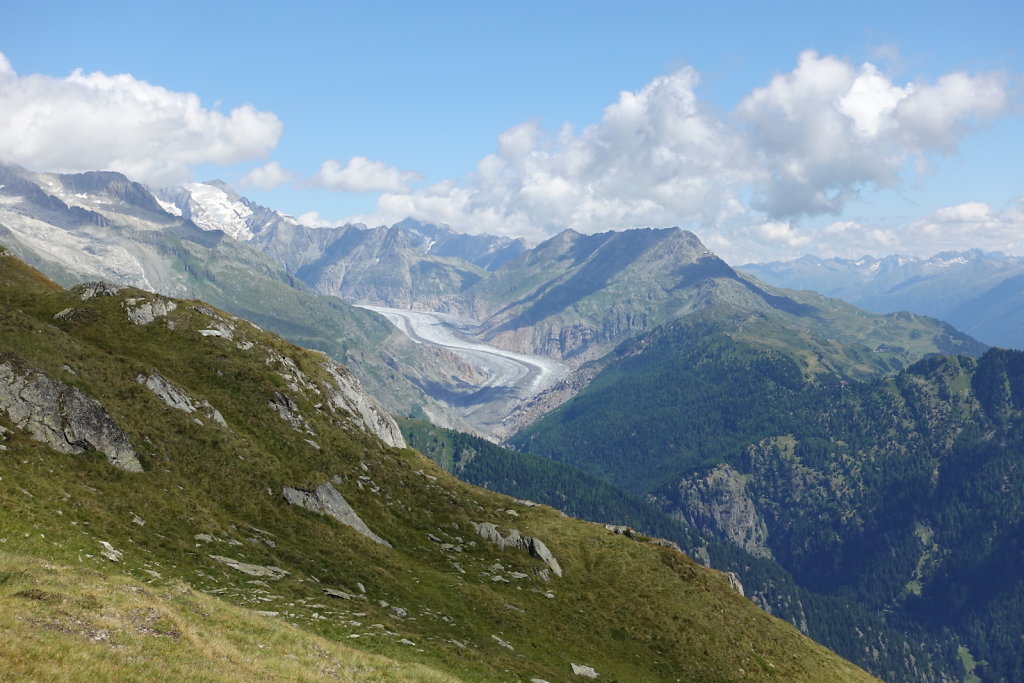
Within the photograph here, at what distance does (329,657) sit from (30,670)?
54.9 feet

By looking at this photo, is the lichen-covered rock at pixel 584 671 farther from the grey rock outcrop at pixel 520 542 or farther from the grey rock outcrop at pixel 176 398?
the grey rock outcrop at pixel 176 398

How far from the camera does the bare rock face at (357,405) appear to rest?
354ft

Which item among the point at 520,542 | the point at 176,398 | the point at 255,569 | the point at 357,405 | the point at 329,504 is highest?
the point at 176,398

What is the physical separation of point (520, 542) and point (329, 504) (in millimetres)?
26451

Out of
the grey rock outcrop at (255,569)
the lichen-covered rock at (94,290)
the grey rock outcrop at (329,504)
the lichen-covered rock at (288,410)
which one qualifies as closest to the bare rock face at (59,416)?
the grey rock outcrop at (255,569)

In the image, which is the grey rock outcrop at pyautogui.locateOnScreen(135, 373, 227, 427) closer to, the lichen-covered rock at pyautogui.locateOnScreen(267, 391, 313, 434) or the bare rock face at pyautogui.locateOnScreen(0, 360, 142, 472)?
the lichen-covered rock at pyautogui.locateOnScreen(267, 391, 313, 434)

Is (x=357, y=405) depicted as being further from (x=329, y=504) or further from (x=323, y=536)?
(x=323, y=536)

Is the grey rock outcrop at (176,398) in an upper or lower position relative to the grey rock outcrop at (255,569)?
upper

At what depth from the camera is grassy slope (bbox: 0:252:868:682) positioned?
167 feet

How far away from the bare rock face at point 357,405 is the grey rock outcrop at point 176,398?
80.2ft

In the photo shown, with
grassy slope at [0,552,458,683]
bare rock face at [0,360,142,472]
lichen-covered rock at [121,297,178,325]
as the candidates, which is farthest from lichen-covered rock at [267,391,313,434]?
grassy slope at [0,552,458,683]

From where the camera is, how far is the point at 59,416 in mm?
62000

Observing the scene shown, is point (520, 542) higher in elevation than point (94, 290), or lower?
lower

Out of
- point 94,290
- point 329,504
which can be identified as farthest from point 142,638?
point 94,290
